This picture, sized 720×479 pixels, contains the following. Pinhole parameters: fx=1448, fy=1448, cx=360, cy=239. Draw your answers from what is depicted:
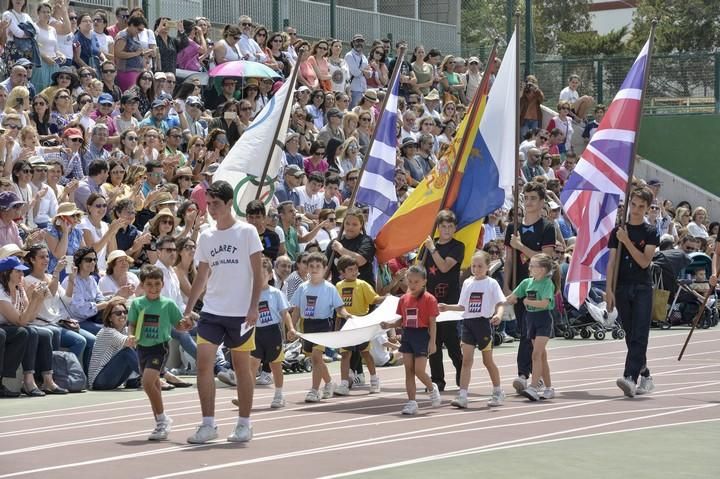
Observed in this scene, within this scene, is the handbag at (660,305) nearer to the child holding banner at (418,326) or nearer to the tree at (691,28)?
the child holding banner at (418,326)

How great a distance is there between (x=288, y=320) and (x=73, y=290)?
267 centimetres

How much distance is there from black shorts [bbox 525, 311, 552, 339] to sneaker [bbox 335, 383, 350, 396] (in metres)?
2.04

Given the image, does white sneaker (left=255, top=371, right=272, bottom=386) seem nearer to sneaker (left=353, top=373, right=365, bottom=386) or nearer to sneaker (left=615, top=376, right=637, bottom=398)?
sneaker (left=353, top=373, right=365, bottom=386)

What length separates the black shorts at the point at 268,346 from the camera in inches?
535

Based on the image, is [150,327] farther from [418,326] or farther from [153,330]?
[418,326]

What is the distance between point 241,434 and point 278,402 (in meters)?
2.59

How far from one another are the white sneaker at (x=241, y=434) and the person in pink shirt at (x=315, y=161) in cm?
1108

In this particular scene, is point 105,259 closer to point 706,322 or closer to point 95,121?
point 95,121

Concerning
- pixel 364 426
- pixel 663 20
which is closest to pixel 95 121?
pixel 364 426

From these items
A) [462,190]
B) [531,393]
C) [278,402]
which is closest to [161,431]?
[278,402]

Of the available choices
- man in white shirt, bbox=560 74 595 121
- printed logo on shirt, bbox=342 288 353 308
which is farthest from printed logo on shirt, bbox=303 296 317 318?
man in white shirt, bbox=560 74 595 121

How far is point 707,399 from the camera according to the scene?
13477 millimetres

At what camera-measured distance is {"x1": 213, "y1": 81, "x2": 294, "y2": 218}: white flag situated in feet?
48.2

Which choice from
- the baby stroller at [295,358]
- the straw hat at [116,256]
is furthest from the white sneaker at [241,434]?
the baby stroller at [295,358]
